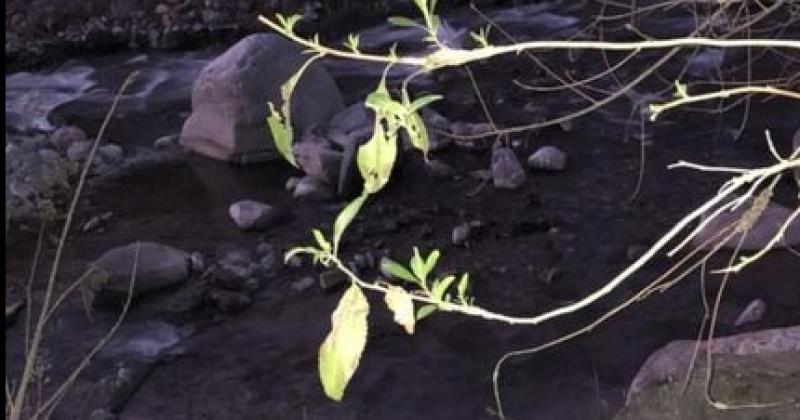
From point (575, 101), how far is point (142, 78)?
3.02 meters

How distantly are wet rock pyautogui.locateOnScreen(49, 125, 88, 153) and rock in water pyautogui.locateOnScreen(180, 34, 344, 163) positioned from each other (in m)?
0.64

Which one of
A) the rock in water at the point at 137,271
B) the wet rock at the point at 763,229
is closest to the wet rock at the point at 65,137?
the rock in water at the point at 137,271

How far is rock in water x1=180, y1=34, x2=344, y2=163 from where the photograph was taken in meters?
6.05

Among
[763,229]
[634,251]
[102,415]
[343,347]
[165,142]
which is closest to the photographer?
[343,347]

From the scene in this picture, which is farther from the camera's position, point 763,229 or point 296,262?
point 296,262

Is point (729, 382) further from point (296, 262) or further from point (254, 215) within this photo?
point (254, 215)

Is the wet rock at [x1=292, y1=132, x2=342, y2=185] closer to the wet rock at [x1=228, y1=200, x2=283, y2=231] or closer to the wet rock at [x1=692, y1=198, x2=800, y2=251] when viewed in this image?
the wet rock at [x1=228, y1=200, x2=283, y2=231]


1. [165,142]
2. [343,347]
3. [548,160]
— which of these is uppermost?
[343,347]

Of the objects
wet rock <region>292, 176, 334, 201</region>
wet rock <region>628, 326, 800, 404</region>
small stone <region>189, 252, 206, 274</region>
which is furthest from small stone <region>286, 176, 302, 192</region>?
wet rock <region>628, 326, 800, 404</region>

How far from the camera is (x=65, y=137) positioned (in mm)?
6344

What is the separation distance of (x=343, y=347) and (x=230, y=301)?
347 cm

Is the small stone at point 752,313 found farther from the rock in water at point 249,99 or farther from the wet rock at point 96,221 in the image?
the wet rock at point 96,221

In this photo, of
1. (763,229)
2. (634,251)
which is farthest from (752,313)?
(634,251)

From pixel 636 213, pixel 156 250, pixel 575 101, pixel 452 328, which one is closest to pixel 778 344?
pixel 452 328
